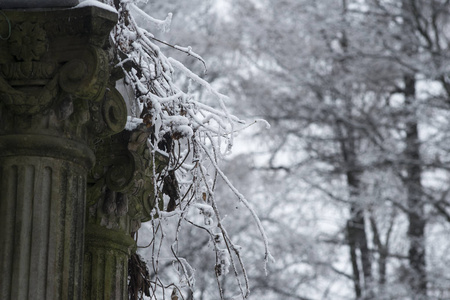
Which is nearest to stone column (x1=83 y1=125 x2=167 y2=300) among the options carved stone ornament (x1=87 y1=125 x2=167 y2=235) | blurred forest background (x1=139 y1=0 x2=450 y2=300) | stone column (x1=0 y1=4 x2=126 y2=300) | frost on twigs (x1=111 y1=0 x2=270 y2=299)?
carved stone ornament (x1=87 y1=125 x2=167 y2=235)

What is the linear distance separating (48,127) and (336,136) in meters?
11.2

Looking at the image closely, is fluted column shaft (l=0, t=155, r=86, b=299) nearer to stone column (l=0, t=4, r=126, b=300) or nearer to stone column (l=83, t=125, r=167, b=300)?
stone column (l=0, t=4, r=126, b=300)

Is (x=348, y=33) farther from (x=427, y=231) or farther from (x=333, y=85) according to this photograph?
(x=427, y=231)

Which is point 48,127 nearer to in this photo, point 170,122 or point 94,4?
point 94,4

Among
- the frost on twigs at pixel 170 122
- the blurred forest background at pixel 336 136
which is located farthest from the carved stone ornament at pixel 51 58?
the blurred forest background at pixel 336 136

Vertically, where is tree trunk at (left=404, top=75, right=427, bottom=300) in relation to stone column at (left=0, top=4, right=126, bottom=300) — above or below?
above

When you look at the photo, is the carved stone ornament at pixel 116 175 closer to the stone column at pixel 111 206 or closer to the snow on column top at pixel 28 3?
the stone column at pixel 111 206

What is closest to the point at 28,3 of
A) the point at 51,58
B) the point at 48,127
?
the point at 51,58

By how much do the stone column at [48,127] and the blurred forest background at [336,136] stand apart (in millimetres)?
8401

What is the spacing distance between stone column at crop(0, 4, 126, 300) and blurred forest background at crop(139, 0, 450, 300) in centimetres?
840

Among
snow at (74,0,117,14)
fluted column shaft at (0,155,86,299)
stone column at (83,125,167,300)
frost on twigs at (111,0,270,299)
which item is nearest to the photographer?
fluted column shaft at (0,155,86,299)

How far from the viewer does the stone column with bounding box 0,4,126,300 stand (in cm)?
258

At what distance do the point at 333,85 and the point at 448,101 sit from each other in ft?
7.46

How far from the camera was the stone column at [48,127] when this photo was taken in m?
2.58
